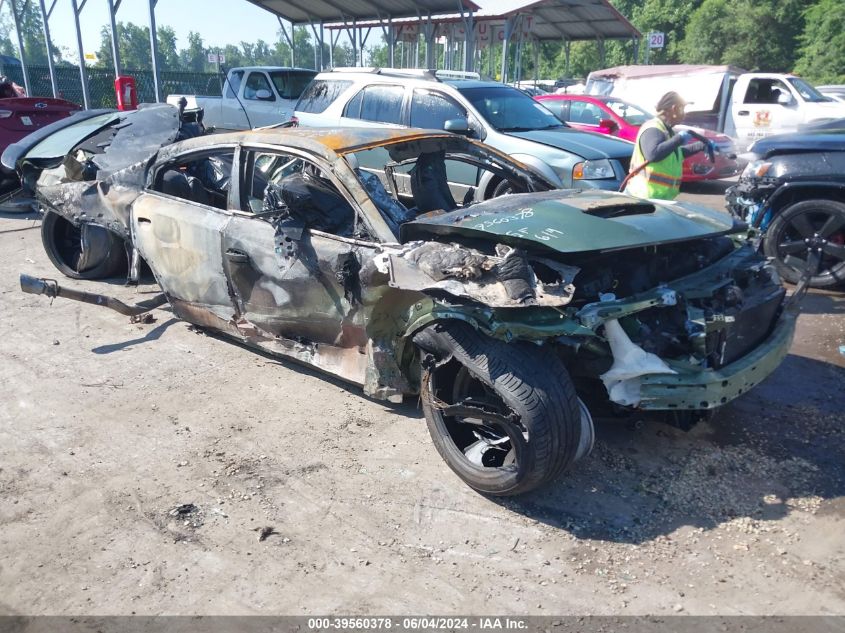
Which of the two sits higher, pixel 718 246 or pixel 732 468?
pixel 718 246

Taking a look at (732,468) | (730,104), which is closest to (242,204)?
(732,468)

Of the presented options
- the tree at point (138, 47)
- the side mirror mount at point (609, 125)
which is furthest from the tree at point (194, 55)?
the side mirror mount at point (609, 125)

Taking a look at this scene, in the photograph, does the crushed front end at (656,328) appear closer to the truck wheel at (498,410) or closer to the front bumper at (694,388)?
the front bumper at (694,388)

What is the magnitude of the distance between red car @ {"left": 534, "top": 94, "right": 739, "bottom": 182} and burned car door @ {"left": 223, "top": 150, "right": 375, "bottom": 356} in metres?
8.32

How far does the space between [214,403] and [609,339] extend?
2.48 metres

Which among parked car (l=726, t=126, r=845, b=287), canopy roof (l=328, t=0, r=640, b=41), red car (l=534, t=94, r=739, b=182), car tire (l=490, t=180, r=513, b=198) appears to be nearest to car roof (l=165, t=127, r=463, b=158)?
car tire (l=490, t=180, r=513, b=198)

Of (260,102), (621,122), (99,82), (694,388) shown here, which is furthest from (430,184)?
(99,82)

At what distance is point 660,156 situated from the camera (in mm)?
5375

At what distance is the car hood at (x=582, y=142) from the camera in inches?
309

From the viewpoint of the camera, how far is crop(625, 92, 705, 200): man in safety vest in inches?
213

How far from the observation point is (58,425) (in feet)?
13.4

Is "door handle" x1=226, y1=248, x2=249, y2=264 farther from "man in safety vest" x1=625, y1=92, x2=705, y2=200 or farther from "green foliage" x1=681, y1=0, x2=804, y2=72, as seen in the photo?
"green foliage" x1=681, y1=0, x2=804, y2=72

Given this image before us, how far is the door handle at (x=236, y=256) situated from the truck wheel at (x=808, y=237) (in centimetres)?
471

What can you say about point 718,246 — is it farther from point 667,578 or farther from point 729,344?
point 667,578
